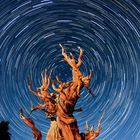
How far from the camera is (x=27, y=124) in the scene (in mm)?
23469

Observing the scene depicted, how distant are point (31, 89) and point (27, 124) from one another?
3105 millimetres

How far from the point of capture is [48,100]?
22297mm

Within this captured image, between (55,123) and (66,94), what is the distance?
116 inches

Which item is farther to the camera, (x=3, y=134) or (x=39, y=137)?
(x=39, y=137)

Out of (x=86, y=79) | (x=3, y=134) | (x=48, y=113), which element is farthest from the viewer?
(x=48, y=113)

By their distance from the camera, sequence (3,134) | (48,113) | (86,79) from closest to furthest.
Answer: (3,134) < (86,79) < (48,113)

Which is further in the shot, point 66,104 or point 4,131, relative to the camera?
point 66,104

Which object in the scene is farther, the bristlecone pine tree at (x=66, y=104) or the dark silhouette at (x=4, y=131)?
the bristlecone pine tree at (x=66, y=104)

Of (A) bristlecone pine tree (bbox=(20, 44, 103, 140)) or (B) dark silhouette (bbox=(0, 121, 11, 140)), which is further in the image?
(A) bristlecone pine tree (bbox=(20, 44, 103, 140))

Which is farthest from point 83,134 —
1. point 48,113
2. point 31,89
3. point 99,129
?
point 31,89

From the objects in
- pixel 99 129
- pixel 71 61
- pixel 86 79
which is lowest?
pixel 99 129

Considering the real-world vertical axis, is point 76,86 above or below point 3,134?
above

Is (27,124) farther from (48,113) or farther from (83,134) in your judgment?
(83,134)

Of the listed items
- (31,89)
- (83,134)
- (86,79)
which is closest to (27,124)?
(31,89)
